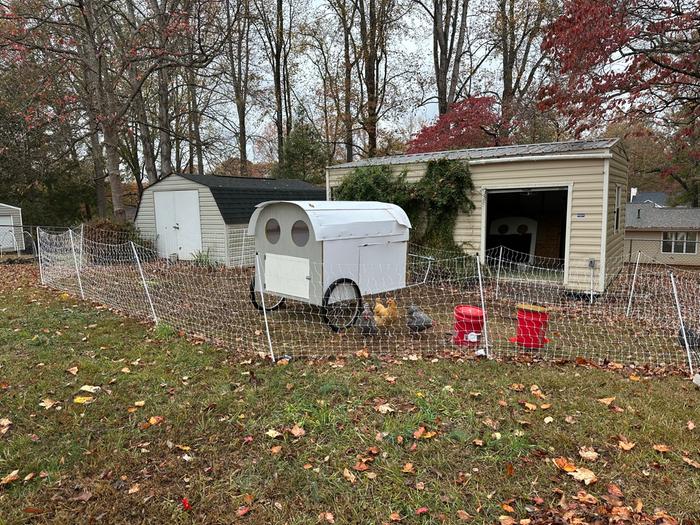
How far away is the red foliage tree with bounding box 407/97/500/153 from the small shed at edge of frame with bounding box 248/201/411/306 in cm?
1261

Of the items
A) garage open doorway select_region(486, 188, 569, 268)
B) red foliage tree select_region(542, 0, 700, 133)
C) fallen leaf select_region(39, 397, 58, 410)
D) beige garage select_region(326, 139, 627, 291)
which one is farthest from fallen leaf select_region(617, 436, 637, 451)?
red foliage tree select_region(542, 0, 700, 133)

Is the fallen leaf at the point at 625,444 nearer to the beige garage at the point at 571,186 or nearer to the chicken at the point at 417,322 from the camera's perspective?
the chicken at the point at 417,322

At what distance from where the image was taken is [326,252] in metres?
6.07

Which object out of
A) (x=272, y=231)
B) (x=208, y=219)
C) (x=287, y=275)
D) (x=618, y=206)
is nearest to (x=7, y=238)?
(x=208, y=219)

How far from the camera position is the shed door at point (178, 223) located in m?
12.6

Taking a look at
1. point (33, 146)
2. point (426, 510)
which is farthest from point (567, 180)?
point (33, 146)

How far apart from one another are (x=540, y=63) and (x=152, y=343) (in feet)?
71.5

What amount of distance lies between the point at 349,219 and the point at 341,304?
4.08 feet

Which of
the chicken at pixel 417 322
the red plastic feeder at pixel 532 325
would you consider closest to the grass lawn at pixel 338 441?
the red plastic feeder at pixel 532 325

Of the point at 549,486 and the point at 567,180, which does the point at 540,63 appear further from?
the point at 549,486

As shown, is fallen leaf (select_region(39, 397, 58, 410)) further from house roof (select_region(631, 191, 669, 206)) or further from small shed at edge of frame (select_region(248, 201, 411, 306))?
house roof (select_region(631, 191, 669, 206))

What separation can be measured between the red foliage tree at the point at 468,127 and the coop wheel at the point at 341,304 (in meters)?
13.8

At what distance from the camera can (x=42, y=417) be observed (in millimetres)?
3547

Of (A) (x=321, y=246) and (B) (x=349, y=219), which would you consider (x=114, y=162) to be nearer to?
(B) (x=349, y=219)
